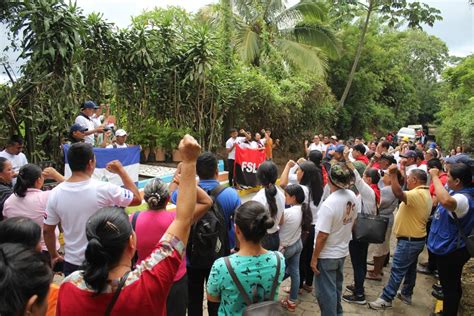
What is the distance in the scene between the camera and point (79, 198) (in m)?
2.86

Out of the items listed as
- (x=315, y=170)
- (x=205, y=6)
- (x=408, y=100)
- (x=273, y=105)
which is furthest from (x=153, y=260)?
(x=408, y=100)

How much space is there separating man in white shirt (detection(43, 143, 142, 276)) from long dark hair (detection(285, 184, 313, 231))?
5.88 ft

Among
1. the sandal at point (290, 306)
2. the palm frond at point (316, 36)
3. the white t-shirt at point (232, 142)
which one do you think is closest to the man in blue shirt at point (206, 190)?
the sandal at point (290, 306)

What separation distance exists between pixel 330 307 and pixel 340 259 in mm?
462

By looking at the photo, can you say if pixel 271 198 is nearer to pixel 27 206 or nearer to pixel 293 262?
pixel 293 262

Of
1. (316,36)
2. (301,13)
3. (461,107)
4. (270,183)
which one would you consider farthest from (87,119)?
(461,107)

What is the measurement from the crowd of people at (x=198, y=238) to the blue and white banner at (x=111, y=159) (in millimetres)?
1228

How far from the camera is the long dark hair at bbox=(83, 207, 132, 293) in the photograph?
1590 millimetres

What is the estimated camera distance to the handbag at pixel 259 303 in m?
2.11

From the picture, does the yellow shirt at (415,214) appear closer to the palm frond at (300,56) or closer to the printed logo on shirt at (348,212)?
the printed logo on shirt at (348,212)

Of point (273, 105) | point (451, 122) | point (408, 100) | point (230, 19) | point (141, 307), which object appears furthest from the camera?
point (408, 100)

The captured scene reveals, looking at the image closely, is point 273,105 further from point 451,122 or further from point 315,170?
point 315,170

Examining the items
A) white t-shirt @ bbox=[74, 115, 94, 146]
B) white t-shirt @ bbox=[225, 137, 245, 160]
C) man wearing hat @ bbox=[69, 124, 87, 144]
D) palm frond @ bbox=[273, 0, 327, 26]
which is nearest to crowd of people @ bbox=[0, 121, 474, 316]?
man wearing hat @ bbox=[69, 124, 87, 144]

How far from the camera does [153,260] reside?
1.59 meters
